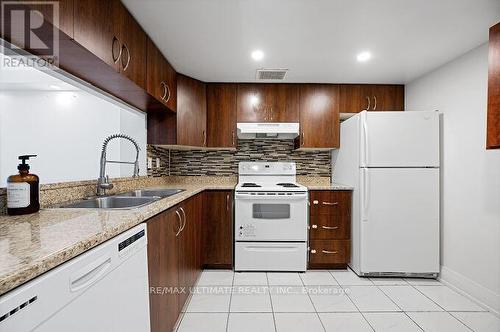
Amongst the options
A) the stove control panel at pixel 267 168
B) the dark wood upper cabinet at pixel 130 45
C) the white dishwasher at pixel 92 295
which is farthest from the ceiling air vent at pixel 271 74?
the white dishwasher at pixel 92 295

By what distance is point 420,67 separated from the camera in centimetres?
251

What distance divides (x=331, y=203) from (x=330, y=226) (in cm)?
25

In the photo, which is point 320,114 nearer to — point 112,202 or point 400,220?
point 400,220

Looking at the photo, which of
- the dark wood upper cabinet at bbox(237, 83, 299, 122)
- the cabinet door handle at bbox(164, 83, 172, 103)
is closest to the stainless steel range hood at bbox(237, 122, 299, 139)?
the dark wood upper cabinet at bbox(237, 83, 299, 122)

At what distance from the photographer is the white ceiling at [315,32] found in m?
1.58

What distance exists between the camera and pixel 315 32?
6.16 ft

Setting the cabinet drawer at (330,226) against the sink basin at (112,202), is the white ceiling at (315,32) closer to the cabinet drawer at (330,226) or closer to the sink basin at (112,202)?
the sink basin at (112,202)

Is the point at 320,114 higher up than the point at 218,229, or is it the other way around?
the point at 320,114

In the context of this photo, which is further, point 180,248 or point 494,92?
point 180,248

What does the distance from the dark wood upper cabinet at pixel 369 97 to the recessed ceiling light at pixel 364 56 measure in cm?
67

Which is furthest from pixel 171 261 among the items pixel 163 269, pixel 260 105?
pixel 260 105

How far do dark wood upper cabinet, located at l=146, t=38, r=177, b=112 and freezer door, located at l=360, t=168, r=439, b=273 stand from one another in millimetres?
1998

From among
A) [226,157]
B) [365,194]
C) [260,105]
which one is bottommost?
[365,194]

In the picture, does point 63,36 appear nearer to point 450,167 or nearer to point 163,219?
point 163,219
